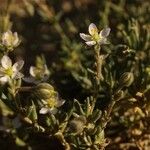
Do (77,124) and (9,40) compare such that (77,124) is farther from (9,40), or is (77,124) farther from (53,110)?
(9,40)

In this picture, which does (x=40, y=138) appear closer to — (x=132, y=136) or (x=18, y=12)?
(x=132, y=136)

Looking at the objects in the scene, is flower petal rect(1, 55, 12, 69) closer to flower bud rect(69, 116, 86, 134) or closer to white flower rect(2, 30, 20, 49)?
white flower rect(2, 30, 20, 49)

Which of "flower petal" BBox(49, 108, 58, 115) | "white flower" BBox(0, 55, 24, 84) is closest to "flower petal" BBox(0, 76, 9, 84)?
"white flower" BBox(0, 55, 24, 84)

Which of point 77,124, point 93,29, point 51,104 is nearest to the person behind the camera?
point 77,124

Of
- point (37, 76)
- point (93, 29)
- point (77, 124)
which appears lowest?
point (77, 124)

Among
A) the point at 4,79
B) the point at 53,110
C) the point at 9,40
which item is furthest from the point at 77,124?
the point at 9,40


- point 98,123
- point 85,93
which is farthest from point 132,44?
point 98,123
